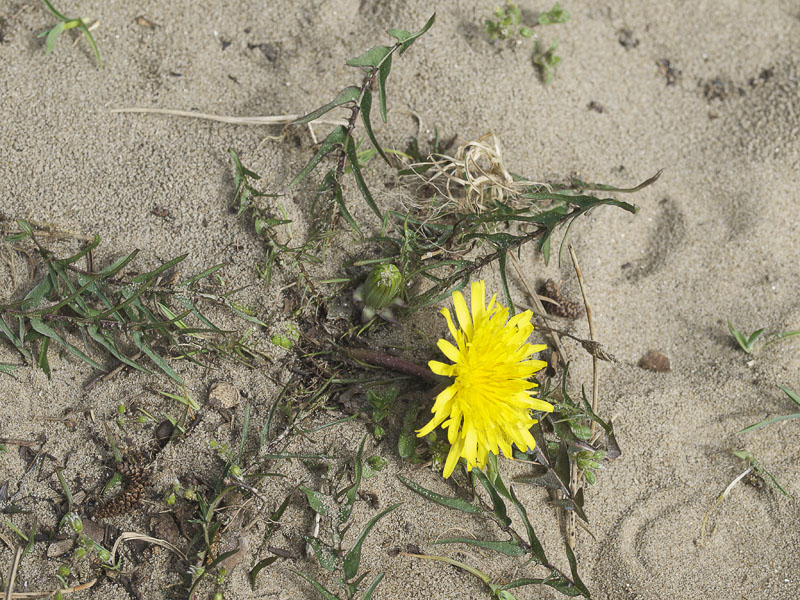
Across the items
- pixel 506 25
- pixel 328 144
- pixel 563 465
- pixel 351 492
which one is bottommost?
pixel 563 465

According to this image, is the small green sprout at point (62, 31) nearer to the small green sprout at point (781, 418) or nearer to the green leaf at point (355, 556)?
the green leaf at point (355, 556)

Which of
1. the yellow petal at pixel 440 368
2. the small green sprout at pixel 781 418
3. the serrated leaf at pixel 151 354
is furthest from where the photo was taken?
the small green sprout at pixel 781 418

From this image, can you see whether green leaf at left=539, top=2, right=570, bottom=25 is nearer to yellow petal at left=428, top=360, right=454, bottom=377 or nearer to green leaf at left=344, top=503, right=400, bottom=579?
yellow petal at left=428, top=360, right=454, bottom=377

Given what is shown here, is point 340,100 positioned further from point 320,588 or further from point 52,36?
point 320,588

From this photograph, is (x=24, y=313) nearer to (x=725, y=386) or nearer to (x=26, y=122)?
(x=26, y=122)

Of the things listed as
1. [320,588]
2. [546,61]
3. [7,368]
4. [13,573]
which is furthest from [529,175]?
[13,573]

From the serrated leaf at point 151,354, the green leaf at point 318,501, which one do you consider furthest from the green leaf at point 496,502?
the serrated leaf at point 151,354

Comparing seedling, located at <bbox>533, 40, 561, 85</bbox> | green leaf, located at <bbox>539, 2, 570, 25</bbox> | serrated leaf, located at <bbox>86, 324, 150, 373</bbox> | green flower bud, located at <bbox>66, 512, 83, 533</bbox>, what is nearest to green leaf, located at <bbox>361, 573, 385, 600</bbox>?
green flower bud, located at <bbox>66, 512, 83, 533</bbox>

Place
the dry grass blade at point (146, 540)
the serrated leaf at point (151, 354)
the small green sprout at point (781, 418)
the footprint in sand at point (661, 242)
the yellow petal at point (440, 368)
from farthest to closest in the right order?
the footprint in sand at point (661, 242) < the small green sprout at point (781, 418) < the serrated leaf at point (151, 354) < the dry grass blade at point (146, 540) < the yellow petal at point (440, 368)
